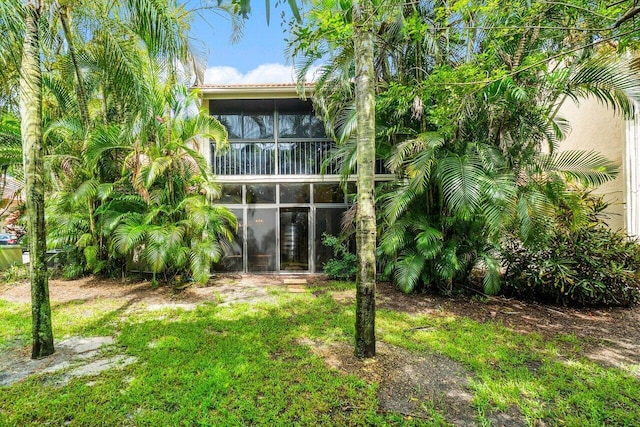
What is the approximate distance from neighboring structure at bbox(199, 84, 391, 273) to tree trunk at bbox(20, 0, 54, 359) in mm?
5694

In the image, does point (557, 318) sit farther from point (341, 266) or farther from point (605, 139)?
point (605, 139)

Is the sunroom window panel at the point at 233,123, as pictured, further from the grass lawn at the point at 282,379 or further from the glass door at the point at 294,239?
the grass lawn at the point at 282,379

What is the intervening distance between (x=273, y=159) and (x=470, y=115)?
5754 mm

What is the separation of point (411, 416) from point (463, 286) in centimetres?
474

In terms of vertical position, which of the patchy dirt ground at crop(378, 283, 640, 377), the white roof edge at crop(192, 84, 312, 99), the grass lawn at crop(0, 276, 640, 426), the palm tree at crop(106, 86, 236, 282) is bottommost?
the patchy dirt ground at crop(378, 283, 640, 377)

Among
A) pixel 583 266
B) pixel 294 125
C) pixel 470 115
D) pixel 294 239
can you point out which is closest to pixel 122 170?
pixel 294 239

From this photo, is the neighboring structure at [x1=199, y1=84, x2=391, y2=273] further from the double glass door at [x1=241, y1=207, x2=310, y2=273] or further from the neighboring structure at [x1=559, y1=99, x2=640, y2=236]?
the neighboring structure at [x1=559, y1=99, x2=640, y2=236]

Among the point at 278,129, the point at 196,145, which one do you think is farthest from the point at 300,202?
the point at 196,145

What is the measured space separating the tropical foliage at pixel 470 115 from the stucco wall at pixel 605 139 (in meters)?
1.74

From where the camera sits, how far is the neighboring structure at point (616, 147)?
6906 millimetres

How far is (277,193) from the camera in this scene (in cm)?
921

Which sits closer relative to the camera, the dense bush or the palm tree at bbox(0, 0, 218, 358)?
the palm tree at bbox(0, 0, 218, 358)

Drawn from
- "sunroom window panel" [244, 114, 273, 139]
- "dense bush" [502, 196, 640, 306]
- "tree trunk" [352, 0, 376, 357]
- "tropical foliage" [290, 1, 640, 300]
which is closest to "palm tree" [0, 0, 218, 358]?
"tropical foliage" [290, 1, 640, 300]

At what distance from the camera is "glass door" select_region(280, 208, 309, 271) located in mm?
9234
